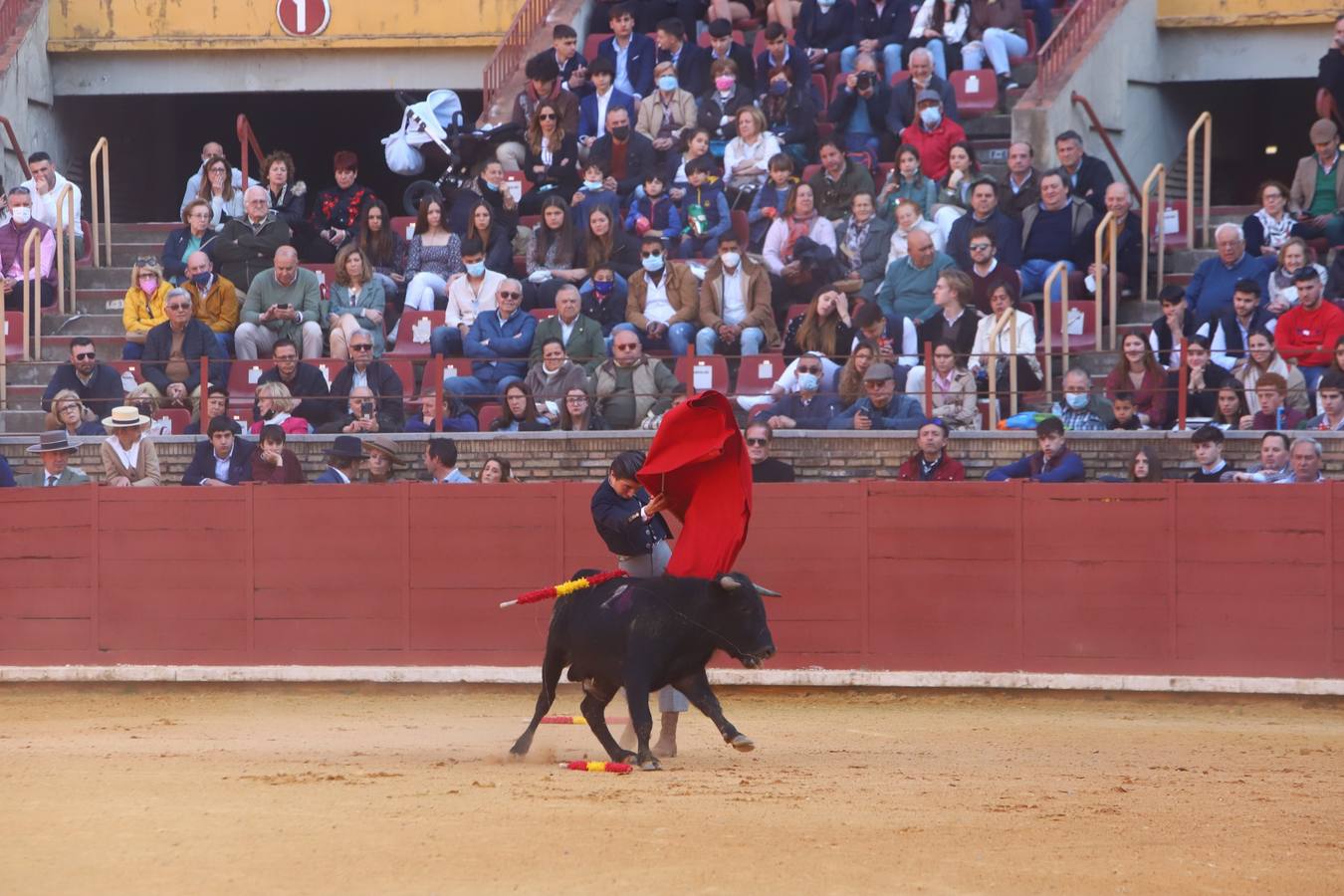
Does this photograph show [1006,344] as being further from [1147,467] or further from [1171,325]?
[1147,467]

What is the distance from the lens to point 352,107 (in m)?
23.5

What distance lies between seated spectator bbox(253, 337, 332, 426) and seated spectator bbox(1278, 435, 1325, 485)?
6.57m

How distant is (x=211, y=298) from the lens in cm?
1579

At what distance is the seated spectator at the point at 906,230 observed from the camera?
49.1 ft

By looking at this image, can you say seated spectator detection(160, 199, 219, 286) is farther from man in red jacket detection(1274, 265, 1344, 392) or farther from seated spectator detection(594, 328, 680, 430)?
man in red jacket detection(1274, 265, 1344, 392)

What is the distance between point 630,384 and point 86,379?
13.3ft

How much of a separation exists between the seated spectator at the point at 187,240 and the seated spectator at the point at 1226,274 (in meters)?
7.83

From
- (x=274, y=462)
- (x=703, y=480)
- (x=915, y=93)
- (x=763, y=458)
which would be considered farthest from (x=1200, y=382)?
(x=274, y=462)

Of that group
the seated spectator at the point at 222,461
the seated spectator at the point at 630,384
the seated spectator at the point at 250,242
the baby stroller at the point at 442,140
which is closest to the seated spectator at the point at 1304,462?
the seated spectator at the point at 630,384

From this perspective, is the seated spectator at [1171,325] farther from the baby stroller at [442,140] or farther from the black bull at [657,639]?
the baby stroller at [442,140]

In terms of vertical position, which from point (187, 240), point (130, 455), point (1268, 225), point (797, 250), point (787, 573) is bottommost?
point (787, 573)

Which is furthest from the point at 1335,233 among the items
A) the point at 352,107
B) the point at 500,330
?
the point at 352,107

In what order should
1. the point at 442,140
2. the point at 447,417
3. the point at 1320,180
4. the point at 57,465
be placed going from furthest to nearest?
the point at 442,140, the point at 1320,180, the point at 447,417, the point at 57,465

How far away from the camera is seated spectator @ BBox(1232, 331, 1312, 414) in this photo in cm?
1294
